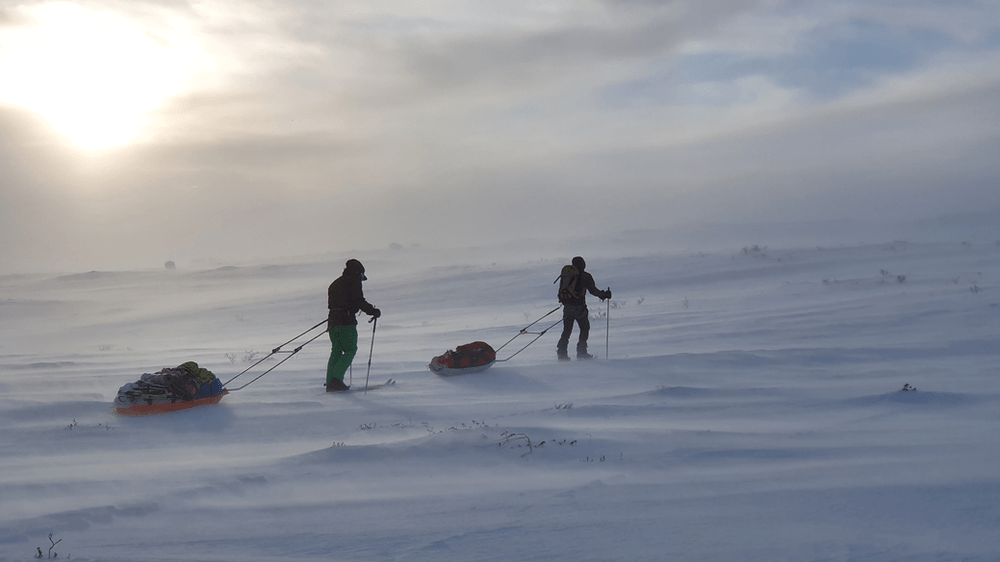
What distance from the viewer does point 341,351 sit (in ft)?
36.0

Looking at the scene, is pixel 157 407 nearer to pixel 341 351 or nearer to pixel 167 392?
pixel 167 392

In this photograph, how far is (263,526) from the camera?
5.18 metres

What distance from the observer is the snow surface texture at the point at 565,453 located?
15.7 feet

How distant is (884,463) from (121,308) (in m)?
47.3

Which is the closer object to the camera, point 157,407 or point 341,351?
point 157,407

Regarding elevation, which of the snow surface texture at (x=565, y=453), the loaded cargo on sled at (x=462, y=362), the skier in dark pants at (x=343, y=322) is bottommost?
the snow surface texture at (x=565, y=453)

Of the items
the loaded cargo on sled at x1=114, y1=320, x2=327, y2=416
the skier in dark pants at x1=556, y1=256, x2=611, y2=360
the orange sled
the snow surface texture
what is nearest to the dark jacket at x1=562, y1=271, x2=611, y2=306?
the skier in dark pants at x1=556, y1=256, x2=611, y2=360

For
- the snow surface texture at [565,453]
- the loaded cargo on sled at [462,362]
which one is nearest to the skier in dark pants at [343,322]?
the snow surface texture at [565,453]

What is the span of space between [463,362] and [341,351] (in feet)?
6.48

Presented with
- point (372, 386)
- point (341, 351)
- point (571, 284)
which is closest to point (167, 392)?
point (341, 351)

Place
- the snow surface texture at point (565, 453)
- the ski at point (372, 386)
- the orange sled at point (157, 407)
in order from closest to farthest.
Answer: the snow surface texture at point (565, 453)
the orange sled at point (157, 407)
the ski at point (372, 386)

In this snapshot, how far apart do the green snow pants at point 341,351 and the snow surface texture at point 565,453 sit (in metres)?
0.63

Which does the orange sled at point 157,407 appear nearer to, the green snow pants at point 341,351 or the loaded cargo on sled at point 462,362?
the green snow pants at point 341,351

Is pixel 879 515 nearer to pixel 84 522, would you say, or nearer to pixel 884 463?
pixel 884 463
